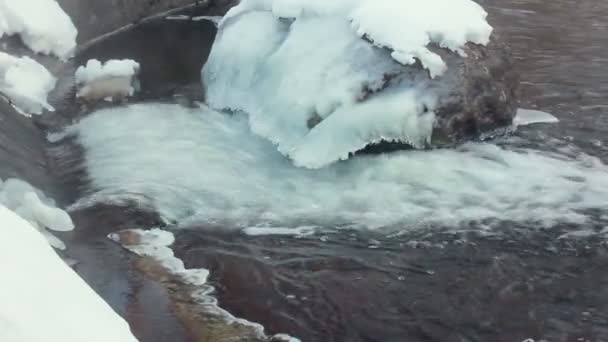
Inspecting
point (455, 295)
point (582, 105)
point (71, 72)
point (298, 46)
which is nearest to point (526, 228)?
point (455, 295)

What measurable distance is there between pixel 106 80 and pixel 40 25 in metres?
1.29

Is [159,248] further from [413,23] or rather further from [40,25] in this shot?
[40,25]

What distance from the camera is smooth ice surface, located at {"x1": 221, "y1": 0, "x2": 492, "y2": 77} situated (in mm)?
7020

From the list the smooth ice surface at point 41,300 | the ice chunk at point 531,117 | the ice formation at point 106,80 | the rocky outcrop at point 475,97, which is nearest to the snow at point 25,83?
the ice formation at point 106,80

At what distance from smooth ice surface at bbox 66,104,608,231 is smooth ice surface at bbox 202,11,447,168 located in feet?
0.54

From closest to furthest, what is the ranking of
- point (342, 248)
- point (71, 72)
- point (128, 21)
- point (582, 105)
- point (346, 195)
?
point (342, 248) < point (346, 195) < point (582, 105) < point (71, 72) < point (128, 21)

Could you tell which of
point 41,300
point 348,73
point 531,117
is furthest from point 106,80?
point 41,300

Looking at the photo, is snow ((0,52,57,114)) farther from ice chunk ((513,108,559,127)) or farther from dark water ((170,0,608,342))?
ice chunk ((513,108,559,127))

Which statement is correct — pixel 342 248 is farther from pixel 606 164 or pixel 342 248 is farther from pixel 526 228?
pixel 606 164

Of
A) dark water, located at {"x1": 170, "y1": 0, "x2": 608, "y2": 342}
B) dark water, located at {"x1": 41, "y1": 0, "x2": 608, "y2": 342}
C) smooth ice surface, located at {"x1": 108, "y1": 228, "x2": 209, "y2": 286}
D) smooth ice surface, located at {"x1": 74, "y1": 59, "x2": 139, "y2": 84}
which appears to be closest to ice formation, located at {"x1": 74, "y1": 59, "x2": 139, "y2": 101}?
smooth ice surface, located at {"x1": 74, "y1": 59, "x2": 139, "y2": 84}

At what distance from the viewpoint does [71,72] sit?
9750 mm

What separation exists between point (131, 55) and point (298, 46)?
136 inches

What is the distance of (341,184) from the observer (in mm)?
6562

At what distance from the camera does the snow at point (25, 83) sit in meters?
8.32
